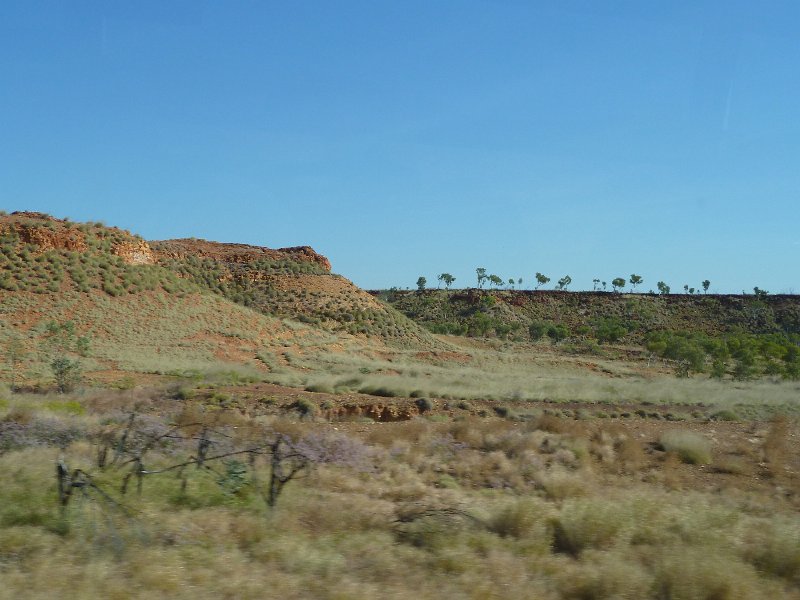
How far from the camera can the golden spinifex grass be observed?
667 cm

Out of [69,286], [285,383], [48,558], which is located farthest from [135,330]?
[48,558]

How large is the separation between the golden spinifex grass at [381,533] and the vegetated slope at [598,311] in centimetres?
7716

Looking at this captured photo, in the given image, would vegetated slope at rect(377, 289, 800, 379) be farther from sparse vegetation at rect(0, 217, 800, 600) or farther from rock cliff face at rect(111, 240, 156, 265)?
sparse vegetation at rect(0, 217, 800, 600)

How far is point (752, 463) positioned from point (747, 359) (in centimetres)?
3973

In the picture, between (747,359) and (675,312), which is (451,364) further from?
(675,312)

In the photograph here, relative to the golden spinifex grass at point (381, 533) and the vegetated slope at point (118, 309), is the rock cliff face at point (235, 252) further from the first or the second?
the golden spinifex grass at point (381, 533)

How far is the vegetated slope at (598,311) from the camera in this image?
9538 centimetres

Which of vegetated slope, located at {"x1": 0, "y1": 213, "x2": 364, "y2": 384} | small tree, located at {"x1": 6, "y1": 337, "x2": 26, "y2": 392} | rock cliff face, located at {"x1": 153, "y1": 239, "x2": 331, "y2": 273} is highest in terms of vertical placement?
rock cliff face, located at {"x1": 153, "y1": 239, "x2": 331, "y2": 273}

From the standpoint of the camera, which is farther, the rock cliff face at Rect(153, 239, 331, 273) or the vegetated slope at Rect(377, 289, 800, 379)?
the vegetated slope at Rect(377, 289, 800, 379)

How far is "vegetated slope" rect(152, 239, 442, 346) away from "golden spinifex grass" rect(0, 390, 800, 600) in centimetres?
4803

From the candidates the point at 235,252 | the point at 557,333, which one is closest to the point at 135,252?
the point at 235,252

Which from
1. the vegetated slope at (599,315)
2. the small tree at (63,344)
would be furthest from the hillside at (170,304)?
the vegetated slope at (599,315)

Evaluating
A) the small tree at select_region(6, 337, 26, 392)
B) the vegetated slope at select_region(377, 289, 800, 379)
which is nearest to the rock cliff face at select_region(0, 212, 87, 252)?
the small tree at select_region(6, 337, 26, 392)

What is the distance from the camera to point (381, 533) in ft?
27.9
